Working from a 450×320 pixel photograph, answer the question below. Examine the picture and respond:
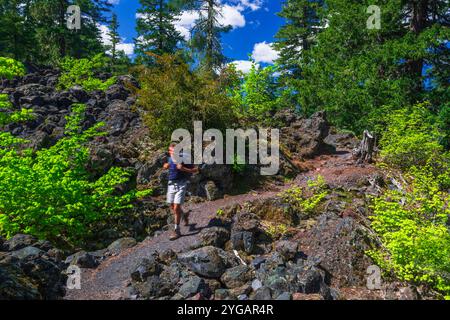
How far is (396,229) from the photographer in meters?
6.16

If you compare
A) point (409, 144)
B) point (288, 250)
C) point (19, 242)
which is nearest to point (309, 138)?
point (409, 144)

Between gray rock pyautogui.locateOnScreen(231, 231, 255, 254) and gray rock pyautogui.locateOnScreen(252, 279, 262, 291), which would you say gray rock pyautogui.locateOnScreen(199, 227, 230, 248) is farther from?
gray rock pyautogui.locateOnScreen(252, 279, 262, 291)

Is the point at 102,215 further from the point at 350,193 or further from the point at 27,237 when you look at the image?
the point at 350,193

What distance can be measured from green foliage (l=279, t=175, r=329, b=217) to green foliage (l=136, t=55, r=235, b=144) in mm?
3595

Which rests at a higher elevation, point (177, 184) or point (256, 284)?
point (177, 184)

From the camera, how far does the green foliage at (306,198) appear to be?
25.4 feet

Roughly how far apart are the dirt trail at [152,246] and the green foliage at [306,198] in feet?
3.16

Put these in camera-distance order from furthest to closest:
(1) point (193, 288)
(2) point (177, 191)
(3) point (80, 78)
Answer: (3) point (80, 78) → (2) point (177, 191) → (1) point (193, 288)

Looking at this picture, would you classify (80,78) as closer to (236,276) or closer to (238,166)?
(238,166)

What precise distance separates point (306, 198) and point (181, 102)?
Answer: 5114mm

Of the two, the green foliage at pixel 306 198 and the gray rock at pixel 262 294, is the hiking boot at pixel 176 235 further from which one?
the gray rock at pixel 262 294

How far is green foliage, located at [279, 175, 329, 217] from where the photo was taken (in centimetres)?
775

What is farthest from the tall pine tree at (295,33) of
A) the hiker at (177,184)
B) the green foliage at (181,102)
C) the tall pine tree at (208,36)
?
the hiker at (177,184)

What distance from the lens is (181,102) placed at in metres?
10.6
